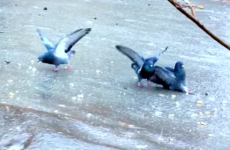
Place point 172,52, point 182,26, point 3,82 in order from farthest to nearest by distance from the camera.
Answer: point 182,26 → point 172,52 → point 3,82

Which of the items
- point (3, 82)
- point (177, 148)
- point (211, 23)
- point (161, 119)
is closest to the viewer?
point (177, 148)

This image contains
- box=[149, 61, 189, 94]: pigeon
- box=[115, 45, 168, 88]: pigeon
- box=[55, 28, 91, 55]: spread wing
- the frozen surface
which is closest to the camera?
the frozen surface

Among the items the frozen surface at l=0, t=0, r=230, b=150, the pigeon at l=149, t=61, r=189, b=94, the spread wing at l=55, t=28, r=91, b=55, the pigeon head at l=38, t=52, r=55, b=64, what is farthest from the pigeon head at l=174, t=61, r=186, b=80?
the pigeon head at l=38, t=52, r=55, b=64

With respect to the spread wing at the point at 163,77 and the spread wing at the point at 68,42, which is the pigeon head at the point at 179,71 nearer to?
the spread wing at the point at 163,77

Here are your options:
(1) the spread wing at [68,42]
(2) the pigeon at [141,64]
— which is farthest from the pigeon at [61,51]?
(2) the pigeon at [141,64]

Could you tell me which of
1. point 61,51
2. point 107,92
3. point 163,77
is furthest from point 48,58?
point 163,77

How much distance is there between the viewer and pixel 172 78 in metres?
3.89

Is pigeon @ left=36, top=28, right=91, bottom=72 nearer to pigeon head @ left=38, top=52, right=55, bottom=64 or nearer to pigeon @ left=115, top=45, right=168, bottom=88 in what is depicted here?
pigeon head @ left=38, top=52, right=55, bottom=64

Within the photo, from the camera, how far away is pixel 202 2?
957 centimetres

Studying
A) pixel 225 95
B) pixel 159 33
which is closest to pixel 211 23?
pixel 159 33

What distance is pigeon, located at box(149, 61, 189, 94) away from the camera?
385 cm

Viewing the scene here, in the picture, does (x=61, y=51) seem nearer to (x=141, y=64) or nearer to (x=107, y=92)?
(x=107, y=92)

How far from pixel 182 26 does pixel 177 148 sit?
159 inches

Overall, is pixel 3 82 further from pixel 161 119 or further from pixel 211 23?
pixel 211 23
